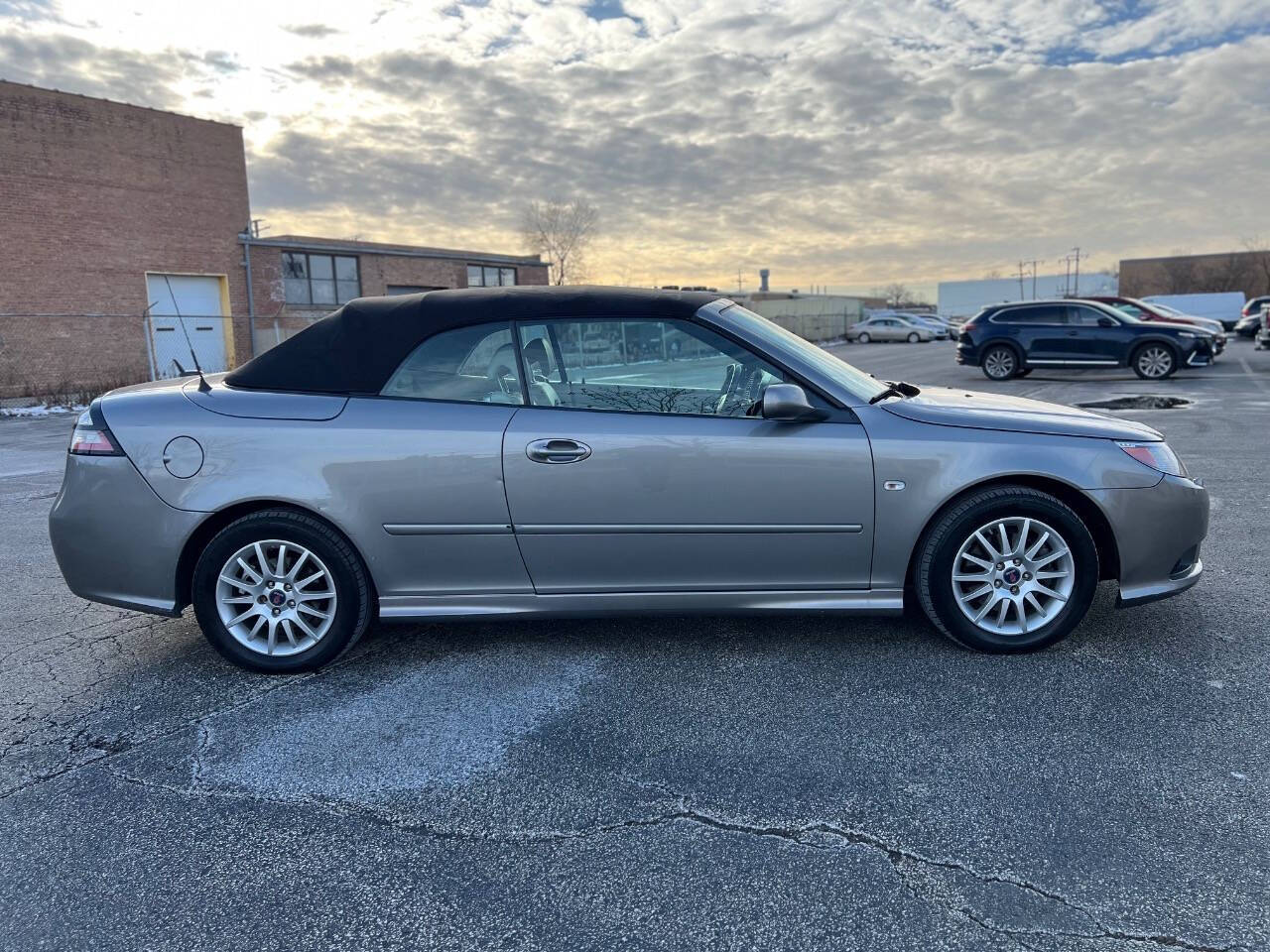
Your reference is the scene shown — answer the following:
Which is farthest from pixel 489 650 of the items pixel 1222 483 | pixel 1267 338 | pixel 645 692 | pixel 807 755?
pixel 1267 338

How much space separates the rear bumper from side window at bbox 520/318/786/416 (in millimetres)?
1608

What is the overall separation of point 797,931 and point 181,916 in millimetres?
1570

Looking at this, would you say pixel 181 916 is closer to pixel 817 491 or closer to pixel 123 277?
pixel 817 491

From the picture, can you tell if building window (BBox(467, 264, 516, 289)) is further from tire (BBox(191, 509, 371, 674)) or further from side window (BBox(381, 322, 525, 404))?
tire (BBox(191, 509, 371, 674))

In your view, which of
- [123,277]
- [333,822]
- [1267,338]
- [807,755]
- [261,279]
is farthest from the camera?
[261,279]

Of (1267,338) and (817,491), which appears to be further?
(1267,338)

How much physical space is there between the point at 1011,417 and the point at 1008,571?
685 mm

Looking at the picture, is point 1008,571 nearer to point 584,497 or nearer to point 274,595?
point 584,497

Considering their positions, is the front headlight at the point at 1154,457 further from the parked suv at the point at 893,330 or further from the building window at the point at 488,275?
the parked suv at the point at 893,330

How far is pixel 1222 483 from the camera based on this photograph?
7098 millimetres

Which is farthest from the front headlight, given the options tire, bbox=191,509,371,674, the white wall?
the white wall

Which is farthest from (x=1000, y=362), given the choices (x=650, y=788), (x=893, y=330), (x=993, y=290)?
(x=993, y=290)

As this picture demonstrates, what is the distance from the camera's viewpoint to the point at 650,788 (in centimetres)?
275

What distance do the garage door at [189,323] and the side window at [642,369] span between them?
25.8m
